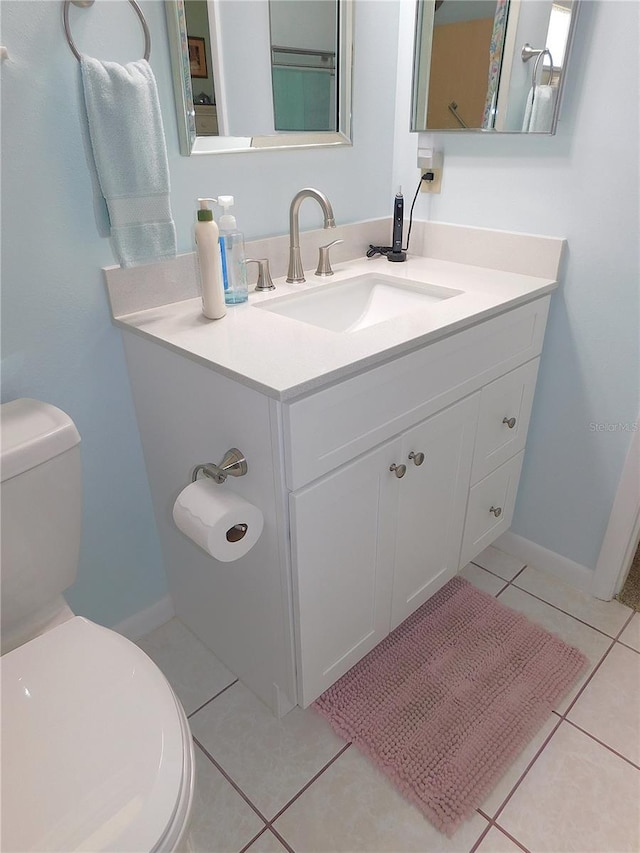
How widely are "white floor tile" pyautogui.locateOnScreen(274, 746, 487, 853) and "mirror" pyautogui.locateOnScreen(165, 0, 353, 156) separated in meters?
1.46

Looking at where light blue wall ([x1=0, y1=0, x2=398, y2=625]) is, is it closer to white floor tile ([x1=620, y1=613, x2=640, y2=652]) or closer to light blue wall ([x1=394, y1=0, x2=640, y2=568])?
light blue wall ([x1=394, y1=0, x2=640, y2=568])

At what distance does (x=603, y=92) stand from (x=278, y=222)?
0.82 meters

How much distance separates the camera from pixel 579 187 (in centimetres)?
142

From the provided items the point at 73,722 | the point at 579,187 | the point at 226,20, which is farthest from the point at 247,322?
the point at 579,187

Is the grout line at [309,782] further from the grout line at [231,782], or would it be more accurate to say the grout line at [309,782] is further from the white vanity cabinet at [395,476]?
the white vanity cabinet at [395,476]

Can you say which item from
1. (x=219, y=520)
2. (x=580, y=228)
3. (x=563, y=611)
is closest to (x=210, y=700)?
(x=219, y=520)

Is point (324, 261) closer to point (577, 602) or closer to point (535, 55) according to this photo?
point (535, 55)

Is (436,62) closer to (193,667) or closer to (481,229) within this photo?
(481,229)

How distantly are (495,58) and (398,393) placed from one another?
0.94 m

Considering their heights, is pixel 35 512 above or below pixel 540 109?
below

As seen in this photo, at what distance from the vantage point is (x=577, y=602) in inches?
68.7

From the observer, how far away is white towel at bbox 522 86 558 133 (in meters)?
1.37

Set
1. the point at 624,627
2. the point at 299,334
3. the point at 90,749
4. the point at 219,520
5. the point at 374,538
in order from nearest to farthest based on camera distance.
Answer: the point at 90,749
the point at 219,520
the point at 299,334
the point at 374,538
the point at 624,627

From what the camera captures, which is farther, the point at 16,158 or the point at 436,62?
the point at 436,62
